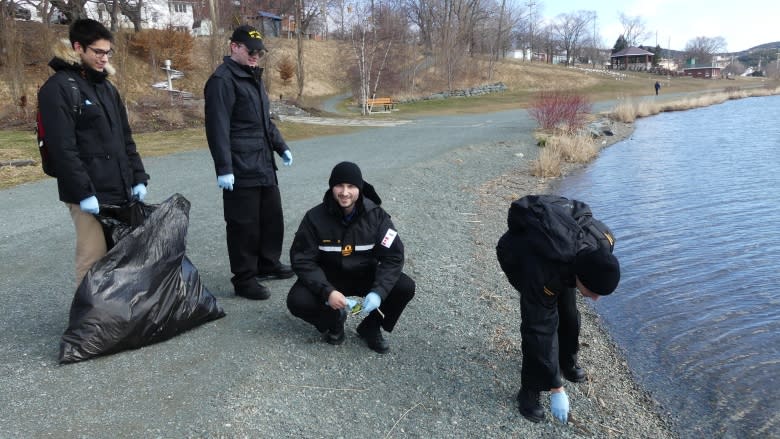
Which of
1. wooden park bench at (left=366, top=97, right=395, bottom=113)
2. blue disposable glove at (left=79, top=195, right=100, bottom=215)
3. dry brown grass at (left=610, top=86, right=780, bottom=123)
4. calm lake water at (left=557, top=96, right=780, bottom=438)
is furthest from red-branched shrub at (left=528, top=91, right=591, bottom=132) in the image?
blue disposable glove at (left=79, top=195, right=100, bottom=215)

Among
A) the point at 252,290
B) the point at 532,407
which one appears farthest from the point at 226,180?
the point at 532,407

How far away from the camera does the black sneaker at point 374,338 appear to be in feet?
12.8

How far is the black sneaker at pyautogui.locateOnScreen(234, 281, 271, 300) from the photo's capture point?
181 inches

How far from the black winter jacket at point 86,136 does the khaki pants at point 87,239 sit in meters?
0.14

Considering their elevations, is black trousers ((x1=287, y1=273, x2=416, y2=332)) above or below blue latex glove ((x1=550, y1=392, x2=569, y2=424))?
above

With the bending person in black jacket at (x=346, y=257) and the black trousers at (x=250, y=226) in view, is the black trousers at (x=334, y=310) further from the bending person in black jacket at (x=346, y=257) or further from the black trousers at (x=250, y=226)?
the black trousers at (x=250, y=226)

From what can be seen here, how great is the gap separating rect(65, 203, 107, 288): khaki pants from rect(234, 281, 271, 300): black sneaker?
3.81 ft

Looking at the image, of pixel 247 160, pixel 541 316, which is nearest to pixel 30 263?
pixel 247 160

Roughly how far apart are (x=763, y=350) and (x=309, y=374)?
3902 millimetres

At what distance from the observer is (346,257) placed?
3744 mm

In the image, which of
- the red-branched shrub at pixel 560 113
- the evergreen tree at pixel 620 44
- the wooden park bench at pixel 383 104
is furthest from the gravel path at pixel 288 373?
the evergreen tree at pixel 620 44

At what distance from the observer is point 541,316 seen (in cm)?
311

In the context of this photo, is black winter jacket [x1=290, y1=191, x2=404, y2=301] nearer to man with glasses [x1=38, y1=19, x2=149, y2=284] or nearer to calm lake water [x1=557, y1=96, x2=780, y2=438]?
man with glasses [x1=38, y1=19, x2=149, y2=284]

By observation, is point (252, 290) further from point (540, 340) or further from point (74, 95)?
point (540, 340)
